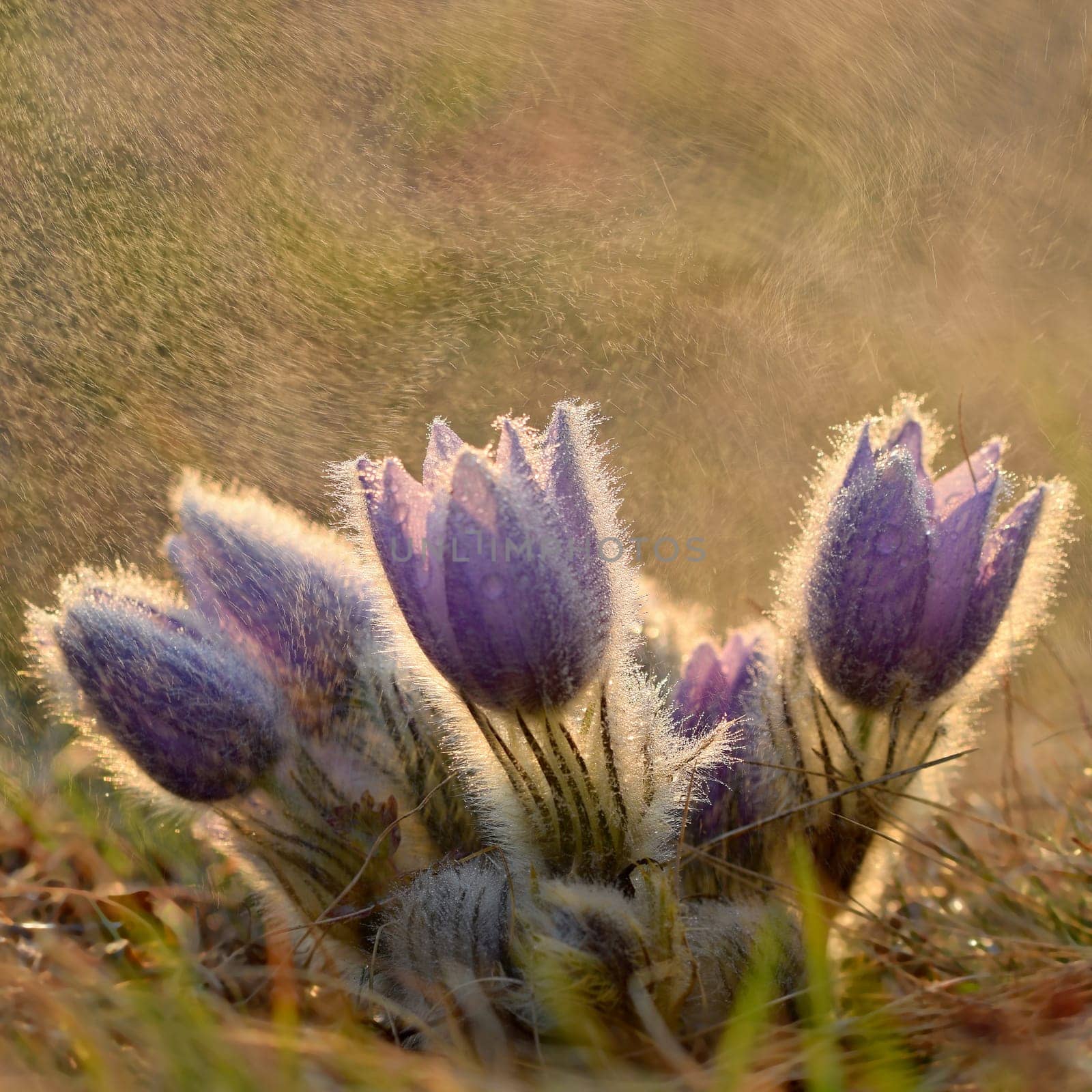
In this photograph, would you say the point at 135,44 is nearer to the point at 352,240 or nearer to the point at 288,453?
the point at 352,240

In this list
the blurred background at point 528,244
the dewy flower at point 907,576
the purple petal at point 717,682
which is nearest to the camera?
the dewy flower at point 907,576

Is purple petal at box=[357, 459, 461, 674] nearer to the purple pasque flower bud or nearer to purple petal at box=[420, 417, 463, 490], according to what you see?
purple petal at box=[420, 417, 463, 490]

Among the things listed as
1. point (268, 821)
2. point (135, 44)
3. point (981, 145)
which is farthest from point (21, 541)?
point (981, 145)

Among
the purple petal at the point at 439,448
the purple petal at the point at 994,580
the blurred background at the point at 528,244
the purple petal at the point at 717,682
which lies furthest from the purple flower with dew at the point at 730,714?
the blurred background at the point at 528,244

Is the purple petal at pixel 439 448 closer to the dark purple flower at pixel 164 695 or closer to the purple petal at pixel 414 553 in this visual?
the purple petal at pixel 414 553

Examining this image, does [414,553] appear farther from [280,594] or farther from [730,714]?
[730,714]

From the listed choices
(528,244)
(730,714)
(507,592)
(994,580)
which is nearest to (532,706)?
(507,592)
